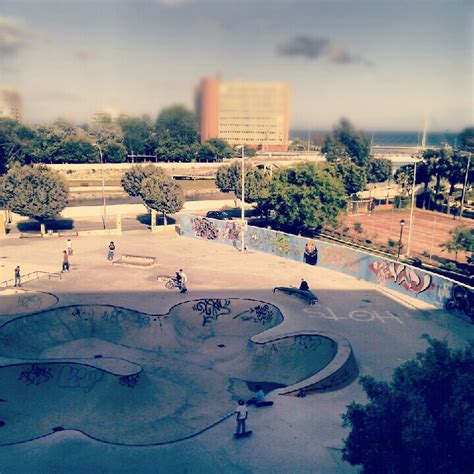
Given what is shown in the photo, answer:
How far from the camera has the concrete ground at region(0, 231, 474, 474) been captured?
13.0 meters

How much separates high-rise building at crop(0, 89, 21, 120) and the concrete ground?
114675mm

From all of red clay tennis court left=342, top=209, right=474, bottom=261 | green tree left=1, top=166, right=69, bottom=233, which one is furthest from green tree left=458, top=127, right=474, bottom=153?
green tree left=1, top=166, right=69, bottom=233

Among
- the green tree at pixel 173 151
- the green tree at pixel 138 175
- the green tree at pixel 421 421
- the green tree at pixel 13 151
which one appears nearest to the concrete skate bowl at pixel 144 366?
the green tree at pixel 421 421

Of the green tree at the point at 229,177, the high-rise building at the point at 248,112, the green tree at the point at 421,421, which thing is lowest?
the green tree at the point at 421,421

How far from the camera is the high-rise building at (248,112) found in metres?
44.2

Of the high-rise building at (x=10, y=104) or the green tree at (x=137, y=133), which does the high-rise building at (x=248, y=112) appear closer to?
the green tree at (x=137, y=133)

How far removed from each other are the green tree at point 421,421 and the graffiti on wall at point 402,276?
638 inches

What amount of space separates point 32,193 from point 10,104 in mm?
143485

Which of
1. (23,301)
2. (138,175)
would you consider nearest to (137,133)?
(138,175)

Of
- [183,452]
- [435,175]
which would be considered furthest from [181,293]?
[435,175]

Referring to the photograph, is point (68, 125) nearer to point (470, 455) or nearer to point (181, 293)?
point (181, 293)

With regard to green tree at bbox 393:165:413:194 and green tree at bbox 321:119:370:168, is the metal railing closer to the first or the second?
green tree at bbox 393:165:413:194

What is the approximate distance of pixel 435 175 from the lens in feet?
205

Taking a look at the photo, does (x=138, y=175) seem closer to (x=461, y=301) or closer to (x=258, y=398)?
(x=461, y=301)
